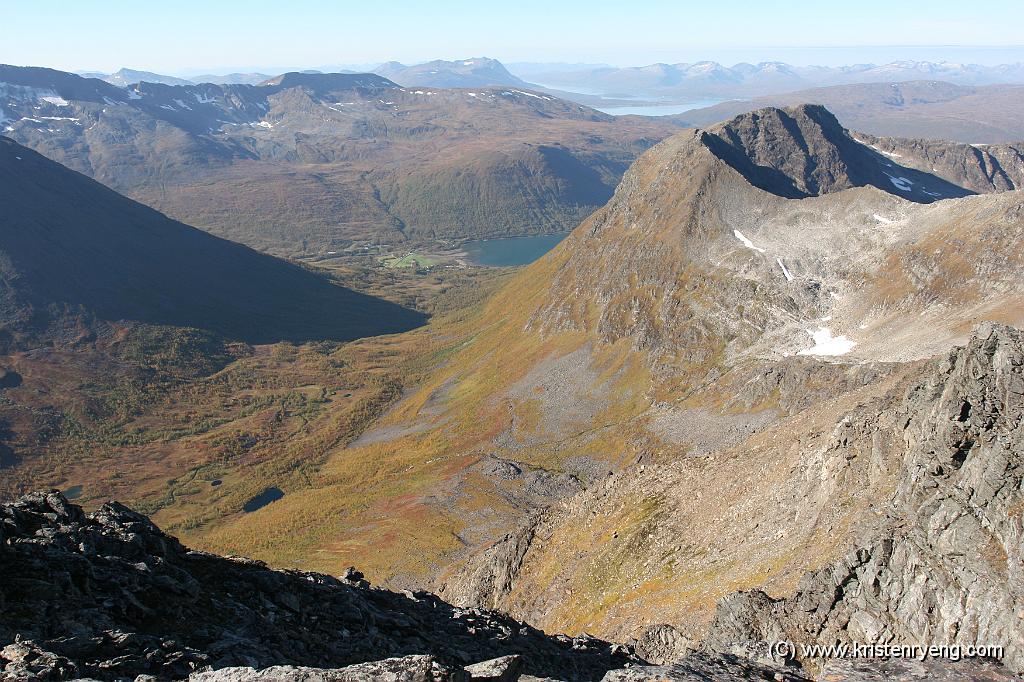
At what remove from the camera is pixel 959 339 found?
291ft

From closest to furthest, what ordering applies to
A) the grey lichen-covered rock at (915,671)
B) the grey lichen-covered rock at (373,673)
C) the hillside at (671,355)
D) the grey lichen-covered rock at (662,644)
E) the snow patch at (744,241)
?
the grey lichen-covered rock at (373,673) → the grey lichen-covered rock at (915,671) → the grey lichen-covered rock at (662,644) → the hillside at (671,355) → the snow patch at (744,241)

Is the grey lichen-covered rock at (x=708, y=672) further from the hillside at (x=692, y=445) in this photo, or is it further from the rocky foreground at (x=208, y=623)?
the hillside at (x=692, y=445)

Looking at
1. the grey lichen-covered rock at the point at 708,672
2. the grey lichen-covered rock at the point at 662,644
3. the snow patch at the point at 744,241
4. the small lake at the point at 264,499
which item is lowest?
the small lake at the point at 264,499

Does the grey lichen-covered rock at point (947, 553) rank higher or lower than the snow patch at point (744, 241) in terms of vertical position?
lower

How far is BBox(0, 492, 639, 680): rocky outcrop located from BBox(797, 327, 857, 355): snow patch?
81.9 metres

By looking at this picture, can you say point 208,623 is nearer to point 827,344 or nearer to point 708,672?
point 708,672

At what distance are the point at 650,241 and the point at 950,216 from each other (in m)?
63.6

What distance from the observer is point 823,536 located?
46.0 metres

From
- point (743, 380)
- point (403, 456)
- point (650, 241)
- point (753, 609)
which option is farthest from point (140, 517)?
point (650, 241)

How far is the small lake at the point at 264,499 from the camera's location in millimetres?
142875

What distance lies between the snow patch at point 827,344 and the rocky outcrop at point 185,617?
269 ft

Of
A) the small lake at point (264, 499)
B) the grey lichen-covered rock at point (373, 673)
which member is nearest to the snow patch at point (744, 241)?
the small lake at point (264, 499)

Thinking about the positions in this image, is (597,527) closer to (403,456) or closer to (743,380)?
(743,380)

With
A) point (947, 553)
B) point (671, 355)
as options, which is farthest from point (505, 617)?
point (671, 355)
